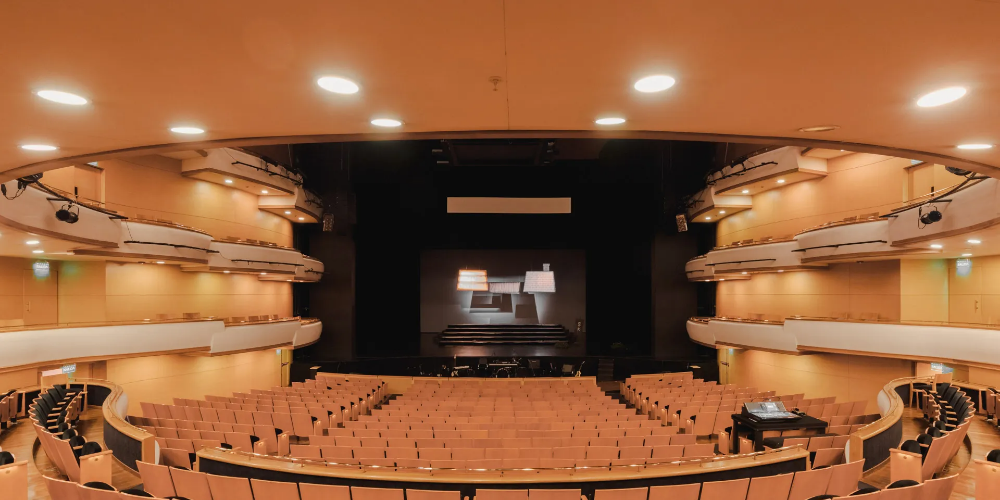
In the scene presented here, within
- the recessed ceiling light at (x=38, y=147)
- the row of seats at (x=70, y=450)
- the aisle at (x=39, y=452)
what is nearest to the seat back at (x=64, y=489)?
the row of seats at (x=70, y=450)

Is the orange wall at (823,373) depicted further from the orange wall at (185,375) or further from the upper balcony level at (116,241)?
the orange wall at (185,375)

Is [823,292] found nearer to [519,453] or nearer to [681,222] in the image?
[681,222]

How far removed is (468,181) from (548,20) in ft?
65.9

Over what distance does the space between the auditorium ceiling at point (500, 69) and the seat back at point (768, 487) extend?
3.61 m

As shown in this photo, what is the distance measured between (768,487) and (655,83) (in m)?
4.79

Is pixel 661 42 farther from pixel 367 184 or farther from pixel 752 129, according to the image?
pixel 367 184

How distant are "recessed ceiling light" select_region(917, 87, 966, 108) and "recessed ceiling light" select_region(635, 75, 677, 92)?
61.1 inches

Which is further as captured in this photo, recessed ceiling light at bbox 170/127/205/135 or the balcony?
the balcony

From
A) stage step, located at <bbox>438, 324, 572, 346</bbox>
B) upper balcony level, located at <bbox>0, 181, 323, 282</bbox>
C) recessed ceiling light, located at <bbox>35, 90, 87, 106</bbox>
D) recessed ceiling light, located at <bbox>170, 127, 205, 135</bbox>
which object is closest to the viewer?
recessed ceiling light, located at <bbox>35, 90, 87, 106</bbox>

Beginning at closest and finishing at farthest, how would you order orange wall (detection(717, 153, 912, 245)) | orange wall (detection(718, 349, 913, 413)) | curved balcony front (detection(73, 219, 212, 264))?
curved balcony front (detection(73, 219, 212, 264)) → orange wall (detection(717, 153, 912, 245)) → orange wall (detection(718, 349, 913, 413))

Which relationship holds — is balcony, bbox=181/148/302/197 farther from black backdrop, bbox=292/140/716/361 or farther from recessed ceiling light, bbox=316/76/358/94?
recessed ceiling light, bbox=316/76/358/94

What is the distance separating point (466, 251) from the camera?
2483 centimetres

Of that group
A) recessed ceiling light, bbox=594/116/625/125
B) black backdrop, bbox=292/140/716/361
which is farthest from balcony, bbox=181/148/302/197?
recessed ceiling light, bbox=594/116/625/125

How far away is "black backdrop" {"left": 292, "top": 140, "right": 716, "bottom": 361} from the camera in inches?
868
